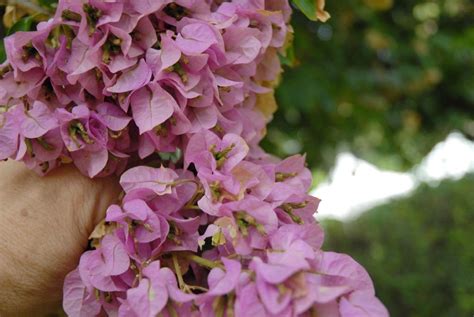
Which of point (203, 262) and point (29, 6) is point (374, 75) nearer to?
point (29, 6)

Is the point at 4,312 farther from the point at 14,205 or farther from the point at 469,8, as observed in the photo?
the point at 469,8

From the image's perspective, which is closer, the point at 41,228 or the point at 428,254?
the point at 41,228

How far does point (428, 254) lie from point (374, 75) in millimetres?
854

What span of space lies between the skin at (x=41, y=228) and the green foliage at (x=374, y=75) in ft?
3.04

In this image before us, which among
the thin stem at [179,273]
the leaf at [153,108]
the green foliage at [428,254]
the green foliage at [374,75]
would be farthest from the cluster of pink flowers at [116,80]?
the green foliage at [428,254]

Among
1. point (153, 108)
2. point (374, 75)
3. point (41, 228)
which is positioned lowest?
point (374, 75)

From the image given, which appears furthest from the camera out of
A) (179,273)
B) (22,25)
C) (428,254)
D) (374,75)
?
(428,254)

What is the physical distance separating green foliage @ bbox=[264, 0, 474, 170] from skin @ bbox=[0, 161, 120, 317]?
3.04ft

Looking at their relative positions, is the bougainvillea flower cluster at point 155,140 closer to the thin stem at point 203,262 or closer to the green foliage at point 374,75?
the thin stem at point 203,262

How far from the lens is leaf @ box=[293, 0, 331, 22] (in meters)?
0.91

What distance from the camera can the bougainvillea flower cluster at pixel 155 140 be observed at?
0.68 meters

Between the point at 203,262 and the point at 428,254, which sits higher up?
the point at 203,262

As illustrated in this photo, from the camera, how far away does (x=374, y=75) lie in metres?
2.71

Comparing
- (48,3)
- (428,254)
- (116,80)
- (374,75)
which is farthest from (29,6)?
(428,254)
